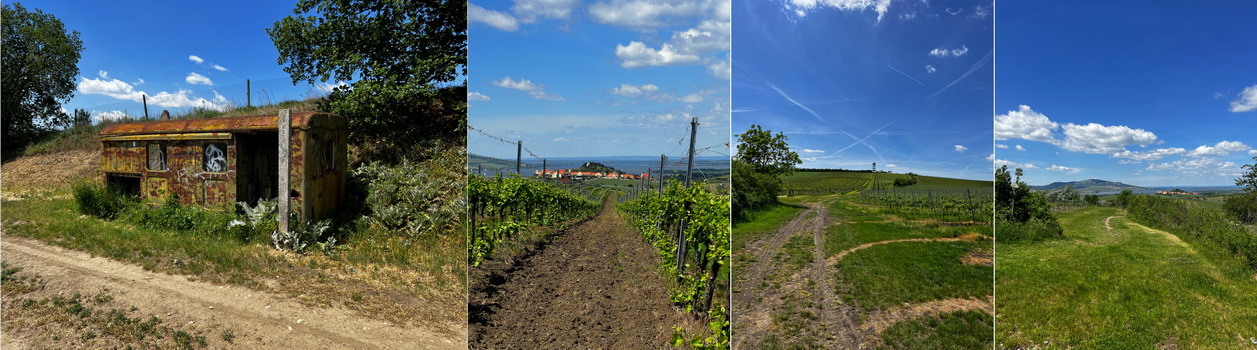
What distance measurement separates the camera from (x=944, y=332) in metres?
1.88

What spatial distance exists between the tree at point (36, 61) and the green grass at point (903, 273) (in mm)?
12857

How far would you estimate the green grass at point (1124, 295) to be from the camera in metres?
4.34

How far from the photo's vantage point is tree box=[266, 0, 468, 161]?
6340 millimetres

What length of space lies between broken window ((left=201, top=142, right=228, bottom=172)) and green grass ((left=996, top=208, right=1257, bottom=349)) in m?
9.54

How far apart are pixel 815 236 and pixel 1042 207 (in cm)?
722

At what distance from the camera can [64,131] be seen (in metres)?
12.8

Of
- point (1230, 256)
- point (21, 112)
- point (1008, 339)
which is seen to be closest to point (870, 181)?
point (1008, 339)

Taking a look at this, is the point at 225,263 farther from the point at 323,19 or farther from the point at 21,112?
the point at 21,112

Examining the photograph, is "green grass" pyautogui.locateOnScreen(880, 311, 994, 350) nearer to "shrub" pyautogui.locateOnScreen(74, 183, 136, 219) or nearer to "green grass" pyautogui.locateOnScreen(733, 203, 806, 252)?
"green grass" pyautogui.locateOnScreen(733, 203, 806, 252)

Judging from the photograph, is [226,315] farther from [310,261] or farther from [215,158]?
[215,158]

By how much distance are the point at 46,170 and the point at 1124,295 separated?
20294 mm

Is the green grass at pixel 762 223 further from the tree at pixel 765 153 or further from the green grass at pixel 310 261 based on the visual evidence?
the green grass at pixel 310 261

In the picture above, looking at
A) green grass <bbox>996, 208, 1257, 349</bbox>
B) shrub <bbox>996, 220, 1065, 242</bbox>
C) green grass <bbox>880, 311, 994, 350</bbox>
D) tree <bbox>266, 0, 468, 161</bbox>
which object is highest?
tree <bbox>266, 0, 468, 161</bbox>

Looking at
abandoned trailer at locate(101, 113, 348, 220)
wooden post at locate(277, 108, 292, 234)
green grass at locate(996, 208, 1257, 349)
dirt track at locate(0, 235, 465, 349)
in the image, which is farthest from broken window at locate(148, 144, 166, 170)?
green grass at locate(996, 208, 1257, 349)
